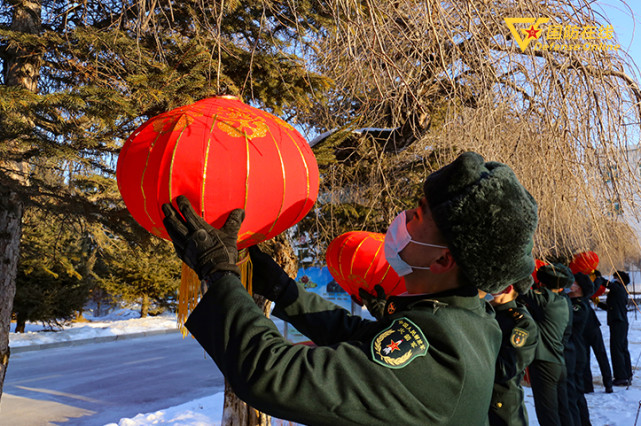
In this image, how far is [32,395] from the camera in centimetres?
768

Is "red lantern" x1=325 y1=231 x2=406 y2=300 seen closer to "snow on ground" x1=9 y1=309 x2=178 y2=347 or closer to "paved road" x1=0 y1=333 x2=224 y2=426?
"paved road" x1=0 y1=333 x2=224 y2=426

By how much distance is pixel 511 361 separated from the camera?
11.3ft

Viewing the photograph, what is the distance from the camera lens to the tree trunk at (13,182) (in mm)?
3373

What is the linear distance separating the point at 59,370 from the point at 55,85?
7733 millimetres

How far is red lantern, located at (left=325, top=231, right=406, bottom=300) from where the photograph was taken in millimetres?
3453

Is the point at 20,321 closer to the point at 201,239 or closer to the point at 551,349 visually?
the point at 551,349

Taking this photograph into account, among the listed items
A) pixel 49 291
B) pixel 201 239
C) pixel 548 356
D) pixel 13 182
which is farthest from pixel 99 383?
pixel 201 239

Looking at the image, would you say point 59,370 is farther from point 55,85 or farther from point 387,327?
point 387,327

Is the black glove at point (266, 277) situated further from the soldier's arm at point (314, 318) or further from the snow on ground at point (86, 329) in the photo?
the snow on ground at point (86, 329)

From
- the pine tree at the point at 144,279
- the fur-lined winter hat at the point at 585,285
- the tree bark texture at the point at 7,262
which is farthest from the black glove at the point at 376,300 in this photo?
the pine tree at the point at 144,279

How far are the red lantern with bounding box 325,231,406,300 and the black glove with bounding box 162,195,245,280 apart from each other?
213 centimetres

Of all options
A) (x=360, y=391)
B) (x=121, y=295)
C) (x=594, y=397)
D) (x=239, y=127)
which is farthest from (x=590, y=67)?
(x=121, y=295)

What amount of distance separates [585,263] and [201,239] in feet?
24.2

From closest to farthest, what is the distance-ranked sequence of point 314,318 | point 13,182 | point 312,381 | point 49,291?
1. point 312,381
2. point 314,318
3. point 13,182
4. point 49,291
